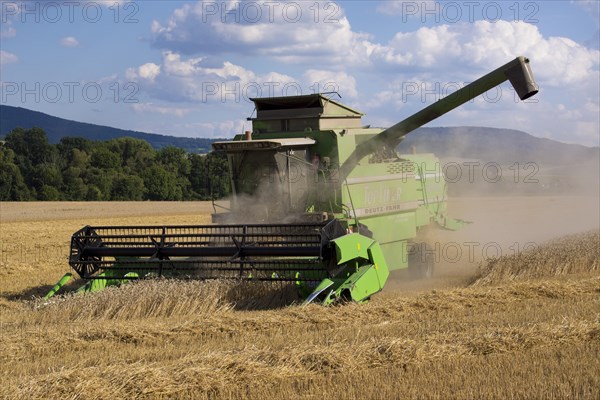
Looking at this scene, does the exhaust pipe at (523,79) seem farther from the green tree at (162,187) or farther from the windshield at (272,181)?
the green tree at (162,187)

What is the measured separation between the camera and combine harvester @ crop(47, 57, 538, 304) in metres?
8.84

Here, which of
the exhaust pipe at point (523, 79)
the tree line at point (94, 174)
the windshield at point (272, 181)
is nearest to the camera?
the exhaust pipe at point (523, 79)

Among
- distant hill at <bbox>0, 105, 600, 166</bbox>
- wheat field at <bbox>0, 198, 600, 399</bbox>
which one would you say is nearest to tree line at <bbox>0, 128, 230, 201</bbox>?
distant hill at <bbox>0, 105, 600, 166</bbox>

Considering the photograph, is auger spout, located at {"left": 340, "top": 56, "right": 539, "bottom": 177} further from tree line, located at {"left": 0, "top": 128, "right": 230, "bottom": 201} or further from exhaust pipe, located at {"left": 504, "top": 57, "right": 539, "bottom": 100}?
tree line, located at {"left": 0, "top": 128, "right": 230, "bottom": 201}

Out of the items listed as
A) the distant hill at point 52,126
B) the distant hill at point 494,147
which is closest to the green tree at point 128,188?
the distant hill at point 494,147

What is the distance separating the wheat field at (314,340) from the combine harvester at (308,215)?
40 cm

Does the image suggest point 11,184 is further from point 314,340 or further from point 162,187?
point 314,340

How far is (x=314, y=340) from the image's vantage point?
6.61 metres

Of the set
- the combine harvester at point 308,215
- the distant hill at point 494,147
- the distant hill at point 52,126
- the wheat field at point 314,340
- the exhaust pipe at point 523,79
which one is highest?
the distant hill at point 52,126

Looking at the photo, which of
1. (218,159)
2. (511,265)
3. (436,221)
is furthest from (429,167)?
(218,159)

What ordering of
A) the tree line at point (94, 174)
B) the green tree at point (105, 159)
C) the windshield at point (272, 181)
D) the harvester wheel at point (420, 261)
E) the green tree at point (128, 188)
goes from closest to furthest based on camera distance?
1. the windshield at point (272, 181)
2. the harvester wheel at point (420, 261)
3. the tree line at point (94, 174)
4. the green tree at point (128, 188)
5. the green tree at point (105, 159)

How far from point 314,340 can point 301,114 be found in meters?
5.08

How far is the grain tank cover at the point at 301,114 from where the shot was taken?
11.0 meters

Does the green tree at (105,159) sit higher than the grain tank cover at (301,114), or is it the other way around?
the green tree at (105,159)
